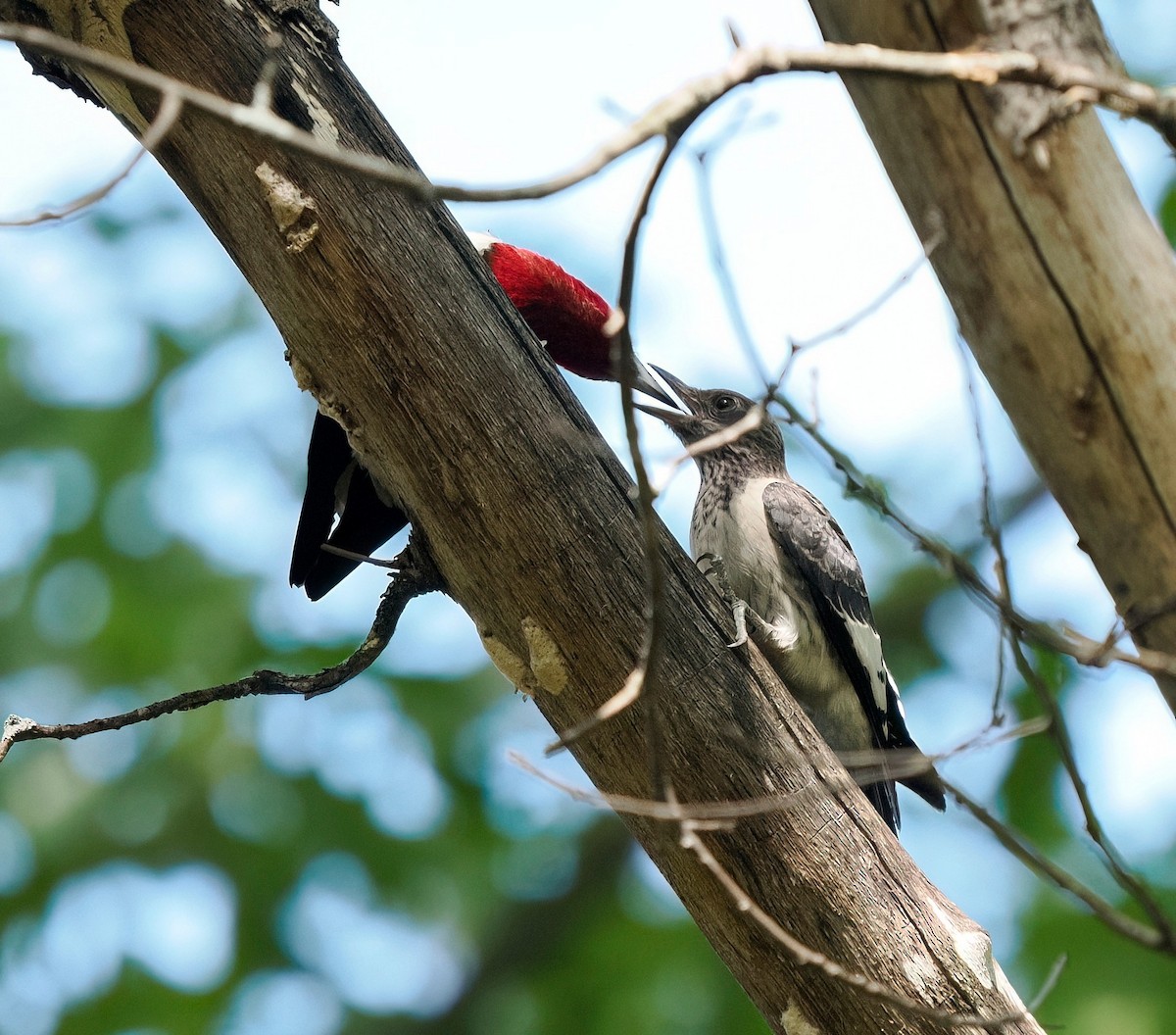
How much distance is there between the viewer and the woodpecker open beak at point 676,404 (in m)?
4.11

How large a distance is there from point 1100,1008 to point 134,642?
456 cm

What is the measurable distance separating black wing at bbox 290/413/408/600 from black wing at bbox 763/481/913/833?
1.20 metres

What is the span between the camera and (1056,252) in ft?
4.91

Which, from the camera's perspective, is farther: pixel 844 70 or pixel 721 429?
pixel 721 429

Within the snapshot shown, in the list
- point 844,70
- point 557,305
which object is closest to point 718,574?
point 557,305

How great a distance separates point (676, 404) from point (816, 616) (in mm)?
1130

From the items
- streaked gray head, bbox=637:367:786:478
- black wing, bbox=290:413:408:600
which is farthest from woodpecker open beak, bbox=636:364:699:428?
black wing, bbox=290:413:408:600

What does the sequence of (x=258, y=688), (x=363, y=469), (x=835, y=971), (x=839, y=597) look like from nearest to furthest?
(x=835, y=971) < (x=258, y=688) < (x=363, y=469) < (x=839, y=597)

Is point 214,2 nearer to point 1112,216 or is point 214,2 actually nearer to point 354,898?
point 1112,216

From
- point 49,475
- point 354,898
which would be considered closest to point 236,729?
point 354,898

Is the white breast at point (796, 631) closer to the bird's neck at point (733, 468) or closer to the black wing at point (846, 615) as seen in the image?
the black wing at point (846, 615)

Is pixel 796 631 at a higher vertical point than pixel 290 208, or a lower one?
higher

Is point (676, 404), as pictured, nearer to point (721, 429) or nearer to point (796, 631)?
point (721, 429)

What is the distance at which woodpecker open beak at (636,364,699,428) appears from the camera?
13.5 ft
